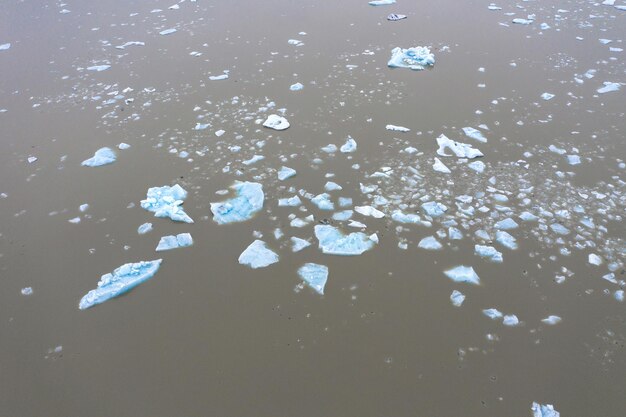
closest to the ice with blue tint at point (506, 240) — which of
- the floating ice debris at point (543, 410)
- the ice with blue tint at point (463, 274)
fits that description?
the ice with blue tint at point (463, 274)

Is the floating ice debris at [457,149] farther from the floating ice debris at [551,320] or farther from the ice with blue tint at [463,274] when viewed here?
the floating ice debris at [551,320]

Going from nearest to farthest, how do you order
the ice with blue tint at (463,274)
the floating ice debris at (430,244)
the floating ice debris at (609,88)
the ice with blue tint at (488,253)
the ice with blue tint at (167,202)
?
the ice with blue tint at (463,274)
the ice with blue tint at (488,253)
the floating ice debris at (430,244)
the ice with blue tint at (167,202)
the floating ice debris at (609,88)

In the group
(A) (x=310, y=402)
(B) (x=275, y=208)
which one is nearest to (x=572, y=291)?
(A) (x=310, y=402)

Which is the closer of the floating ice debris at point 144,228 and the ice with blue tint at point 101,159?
the floating ice debris at point 144,228

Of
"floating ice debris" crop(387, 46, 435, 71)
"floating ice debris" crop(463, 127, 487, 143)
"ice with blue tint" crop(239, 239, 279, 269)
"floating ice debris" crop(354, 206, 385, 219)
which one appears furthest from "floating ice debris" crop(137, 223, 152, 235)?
"floating ice debris" crop(387, 46, 435, 71)

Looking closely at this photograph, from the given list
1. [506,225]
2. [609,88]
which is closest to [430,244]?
[506,225]

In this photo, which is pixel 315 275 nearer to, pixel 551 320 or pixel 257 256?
pixel 257 256

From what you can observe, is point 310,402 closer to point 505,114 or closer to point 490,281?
point 490,281
